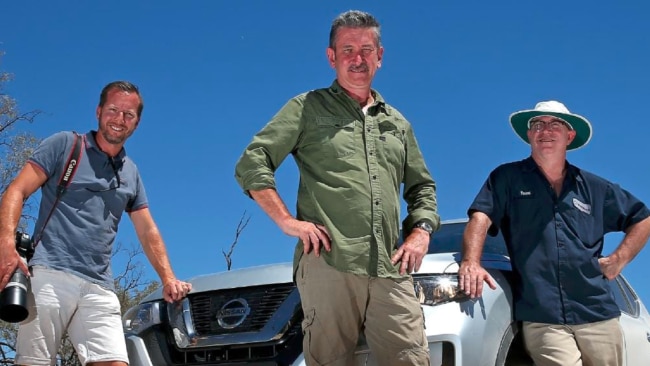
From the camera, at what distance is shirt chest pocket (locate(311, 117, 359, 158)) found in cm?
352

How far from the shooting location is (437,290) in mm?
3822

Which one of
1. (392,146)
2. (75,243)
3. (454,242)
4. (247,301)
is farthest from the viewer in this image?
(454,242)

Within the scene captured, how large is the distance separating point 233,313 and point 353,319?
1.18 metres

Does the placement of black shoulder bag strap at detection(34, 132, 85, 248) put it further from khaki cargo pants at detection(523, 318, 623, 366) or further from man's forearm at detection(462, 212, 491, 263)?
khaki cargo pants at detection(523, 318, 623, 366)

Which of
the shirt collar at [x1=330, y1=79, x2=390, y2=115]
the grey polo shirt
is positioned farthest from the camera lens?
the shirt collar at [x1=330, y1=79, x2=390, y2=115]

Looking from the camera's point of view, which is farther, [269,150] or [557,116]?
[557,116]

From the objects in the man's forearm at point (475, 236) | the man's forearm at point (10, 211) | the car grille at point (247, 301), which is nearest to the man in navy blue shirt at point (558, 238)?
the man's forearm at point (475, 236)

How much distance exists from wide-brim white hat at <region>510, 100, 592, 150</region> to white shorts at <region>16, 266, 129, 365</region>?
2.65 meters

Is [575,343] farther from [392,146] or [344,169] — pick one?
[344,169]

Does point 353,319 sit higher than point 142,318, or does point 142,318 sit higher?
point 353,319

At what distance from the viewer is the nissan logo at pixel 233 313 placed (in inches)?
169

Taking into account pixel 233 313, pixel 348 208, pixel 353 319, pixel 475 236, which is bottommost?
pixel 233 313

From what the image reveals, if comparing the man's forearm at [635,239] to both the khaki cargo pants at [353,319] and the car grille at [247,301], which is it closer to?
the khaki cargo pants at [353,319]

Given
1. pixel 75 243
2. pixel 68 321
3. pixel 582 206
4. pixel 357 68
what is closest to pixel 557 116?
pixel 582 206
